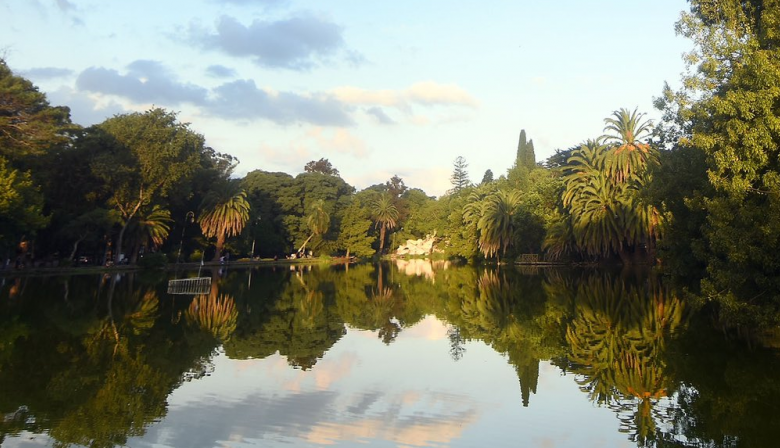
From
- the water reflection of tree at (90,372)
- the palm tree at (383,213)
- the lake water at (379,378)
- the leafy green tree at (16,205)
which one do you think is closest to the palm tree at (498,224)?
the palm tree at (383,213)

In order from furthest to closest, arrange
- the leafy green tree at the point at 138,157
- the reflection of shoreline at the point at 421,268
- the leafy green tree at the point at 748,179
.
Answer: the reflection of shoreline at the point at 421,268
the leafy green tree at the point at 138,157
the leafy green tree at the point at 748,179

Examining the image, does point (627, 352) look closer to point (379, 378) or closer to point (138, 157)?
point (379, 378)

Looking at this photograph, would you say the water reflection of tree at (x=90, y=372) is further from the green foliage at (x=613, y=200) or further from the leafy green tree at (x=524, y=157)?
the leafy green tree at (x=524, y=157)

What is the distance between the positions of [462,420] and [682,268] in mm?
13202

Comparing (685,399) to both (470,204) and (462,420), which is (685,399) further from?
(470,204)

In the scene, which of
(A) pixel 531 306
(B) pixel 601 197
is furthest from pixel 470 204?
(A) pixel 531 306

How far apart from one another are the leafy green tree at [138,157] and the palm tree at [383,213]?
42.3 metres

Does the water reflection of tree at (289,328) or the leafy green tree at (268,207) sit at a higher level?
the leafy green tree at (268,207)

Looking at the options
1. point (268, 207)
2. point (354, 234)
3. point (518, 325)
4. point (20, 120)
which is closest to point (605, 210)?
point (518, 325)

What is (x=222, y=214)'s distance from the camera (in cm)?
6216

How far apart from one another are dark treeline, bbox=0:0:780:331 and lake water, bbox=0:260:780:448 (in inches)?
106

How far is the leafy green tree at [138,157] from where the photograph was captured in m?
48.4

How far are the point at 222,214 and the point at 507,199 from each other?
1181 inches

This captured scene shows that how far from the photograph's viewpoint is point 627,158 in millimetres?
50000
